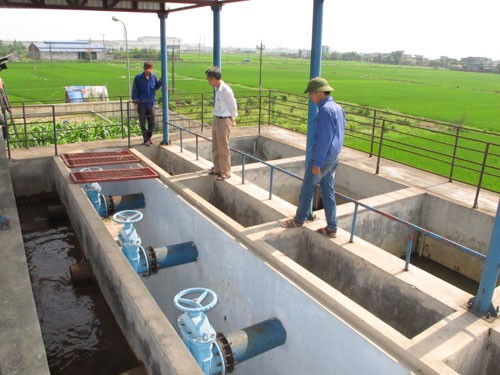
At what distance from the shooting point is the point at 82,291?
262 inches

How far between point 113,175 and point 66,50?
83.9 meters

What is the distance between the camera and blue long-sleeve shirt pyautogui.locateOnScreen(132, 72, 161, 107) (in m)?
10.4

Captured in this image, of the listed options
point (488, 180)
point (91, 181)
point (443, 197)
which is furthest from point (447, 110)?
point (91, 181)

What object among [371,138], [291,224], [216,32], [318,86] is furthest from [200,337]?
[371,138]

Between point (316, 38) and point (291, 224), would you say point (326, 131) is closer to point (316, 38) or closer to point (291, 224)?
point (316, 38)

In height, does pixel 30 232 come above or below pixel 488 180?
below

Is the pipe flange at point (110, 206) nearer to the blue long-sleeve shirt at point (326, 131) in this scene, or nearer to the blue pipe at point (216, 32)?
the blue pipe at point (216, 32)

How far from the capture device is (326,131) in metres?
5.10

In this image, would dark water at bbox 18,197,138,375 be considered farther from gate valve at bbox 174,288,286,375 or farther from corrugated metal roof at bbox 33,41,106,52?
corrugated metal roof at bbox 33,41,106,52

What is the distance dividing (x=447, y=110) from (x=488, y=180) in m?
19.4

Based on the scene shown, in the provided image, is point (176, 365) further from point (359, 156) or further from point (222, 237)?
point (359, 156)

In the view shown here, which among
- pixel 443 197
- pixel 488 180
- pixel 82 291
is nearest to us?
pixel 82 291

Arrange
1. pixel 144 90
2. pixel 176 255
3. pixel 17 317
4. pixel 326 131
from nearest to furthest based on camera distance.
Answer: pixel 17 317 → pixel 326 131 → pixel 176 255 → pixel 144 90

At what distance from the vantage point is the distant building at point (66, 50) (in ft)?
271
